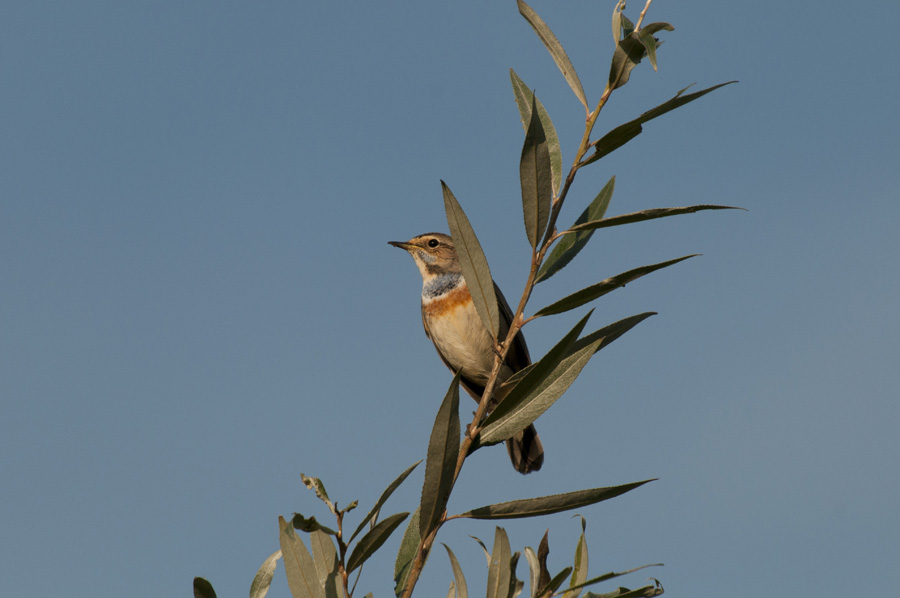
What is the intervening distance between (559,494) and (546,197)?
2.95 ft

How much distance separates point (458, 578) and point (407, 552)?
19 cm

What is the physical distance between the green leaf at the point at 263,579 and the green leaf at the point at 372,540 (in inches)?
13.8

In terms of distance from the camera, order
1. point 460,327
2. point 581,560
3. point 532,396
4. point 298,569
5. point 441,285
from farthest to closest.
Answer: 1. point 441,285
2. point 460,327
3. point 581,560
4. point 532,396
5. point 298,569

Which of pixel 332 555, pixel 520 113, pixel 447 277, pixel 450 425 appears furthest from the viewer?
pixel 447 277

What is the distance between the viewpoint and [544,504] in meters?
2.55

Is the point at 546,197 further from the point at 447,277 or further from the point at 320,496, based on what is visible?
the point at 447,277

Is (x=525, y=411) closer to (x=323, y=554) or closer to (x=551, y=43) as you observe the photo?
(x=323, y=554)

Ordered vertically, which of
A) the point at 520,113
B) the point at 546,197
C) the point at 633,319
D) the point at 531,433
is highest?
the point at 520,113

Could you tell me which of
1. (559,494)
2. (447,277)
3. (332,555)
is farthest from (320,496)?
(447,277)

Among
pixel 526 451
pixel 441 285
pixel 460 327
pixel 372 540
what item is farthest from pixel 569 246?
pixel 526 451

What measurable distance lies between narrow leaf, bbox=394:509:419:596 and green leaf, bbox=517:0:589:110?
61.8 inches

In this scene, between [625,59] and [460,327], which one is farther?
[460,327]

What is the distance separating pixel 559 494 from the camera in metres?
2.50

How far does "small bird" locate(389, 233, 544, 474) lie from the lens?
23.1 feet
